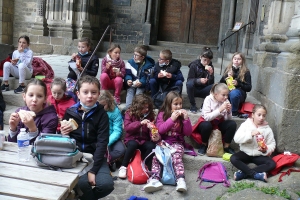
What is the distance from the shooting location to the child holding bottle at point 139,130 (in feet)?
13.0

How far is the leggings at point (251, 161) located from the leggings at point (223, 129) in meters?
0.32

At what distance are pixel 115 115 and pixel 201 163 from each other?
119cm

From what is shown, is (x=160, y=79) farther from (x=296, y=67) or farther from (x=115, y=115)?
(x=296, y=67)

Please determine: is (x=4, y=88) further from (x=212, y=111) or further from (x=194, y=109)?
(x=212, y=111)

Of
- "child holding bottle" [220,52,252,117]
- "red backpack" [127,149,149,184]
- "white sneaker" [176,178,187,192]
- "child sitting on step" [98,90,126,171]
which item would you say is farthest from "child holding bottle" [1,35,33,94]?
"child holding bottle" [220,52,252,117]

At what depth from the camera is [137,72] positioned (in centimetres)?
510

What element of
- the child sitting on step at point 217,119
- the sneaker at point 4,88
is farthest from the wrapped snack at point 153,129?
the sneaker at point 4,88

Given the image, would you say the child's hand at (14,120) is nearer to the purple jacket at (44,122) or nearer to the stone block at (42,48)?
the purple jacket at (44,122)

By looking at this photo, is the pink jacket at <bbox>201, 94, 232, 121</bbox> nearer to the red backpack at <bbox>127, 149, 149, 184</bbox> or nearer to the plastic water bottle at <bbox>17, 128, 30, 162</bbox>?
the red backpack at <bbox>127, 149, 149, 184</bbox>

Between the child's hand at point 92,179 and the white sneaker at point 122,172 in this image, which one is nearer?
the child's hand at point 92,179

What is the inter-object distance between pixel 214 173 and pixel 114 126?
51.0 inches

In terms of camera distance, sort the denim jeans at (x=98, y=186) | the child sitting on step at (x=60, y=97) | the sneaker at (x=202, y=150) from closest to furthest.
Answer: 1. the denim jeans at (x=98, y=186)
2. the child sitting on step at (x=60, y=97)
3. the sneaker at (x=202, y=150)

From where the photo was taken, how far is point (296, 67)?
13.6 feet

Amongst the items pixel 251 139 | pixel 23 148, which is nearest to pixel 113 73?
pixel 251 139
